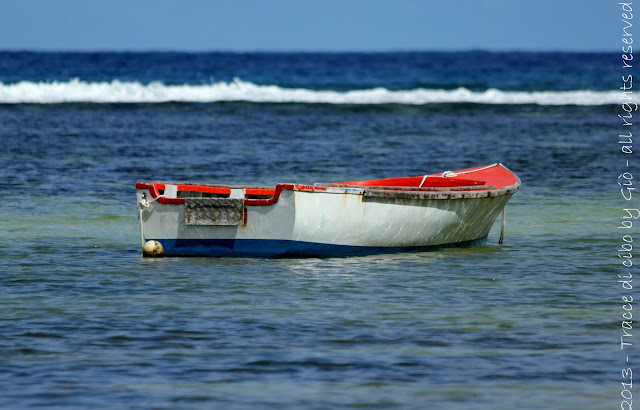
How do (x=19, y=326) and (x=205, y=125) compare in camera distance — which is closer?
(x=19, y=326)

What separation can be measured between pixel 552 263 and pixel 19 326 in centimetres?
682

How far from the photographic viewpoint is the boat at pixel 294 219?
11.7 m

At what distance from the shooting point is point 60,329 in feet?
28.4

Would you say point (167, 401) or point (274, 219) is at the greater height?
point (274, 219)

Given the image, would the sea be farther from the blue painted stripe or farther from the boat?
the boat

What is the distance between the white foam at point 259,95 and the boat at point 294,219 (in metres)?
36.3

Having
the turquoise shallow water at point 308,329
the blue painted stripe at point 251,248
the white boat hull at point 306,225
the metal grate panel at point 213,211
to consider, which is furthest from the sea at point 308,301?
the metal grate panel at point 213,211

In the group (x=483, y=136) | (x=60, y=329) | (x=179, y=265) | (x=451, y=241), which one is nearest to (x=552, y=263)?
(x=451, y=241)

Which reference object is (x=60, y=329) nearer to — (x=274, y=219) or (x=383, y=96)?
(x=274, y=219)

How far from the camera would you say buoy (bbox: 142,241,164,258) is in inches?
472

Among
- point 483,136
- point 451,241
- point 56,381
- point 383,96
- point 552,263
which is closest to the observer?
point 56,381

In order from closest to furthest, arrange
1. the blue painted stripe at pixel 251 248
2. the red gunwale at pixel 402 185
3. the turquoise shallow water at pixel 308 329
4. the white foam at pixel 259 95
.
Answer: the turquoise shallow water at pixel 308 329 < the red gunwale at pixel 402 185 < the blue painted stripe at pixel 251 248 < the white foam at pixel 259 95

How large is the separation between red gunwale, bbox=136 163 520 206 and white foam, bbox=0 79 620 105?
3371 centimetres

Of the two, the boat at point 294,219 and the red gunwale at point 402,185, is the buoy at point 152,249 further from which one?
the red gunwale at point 402,185
